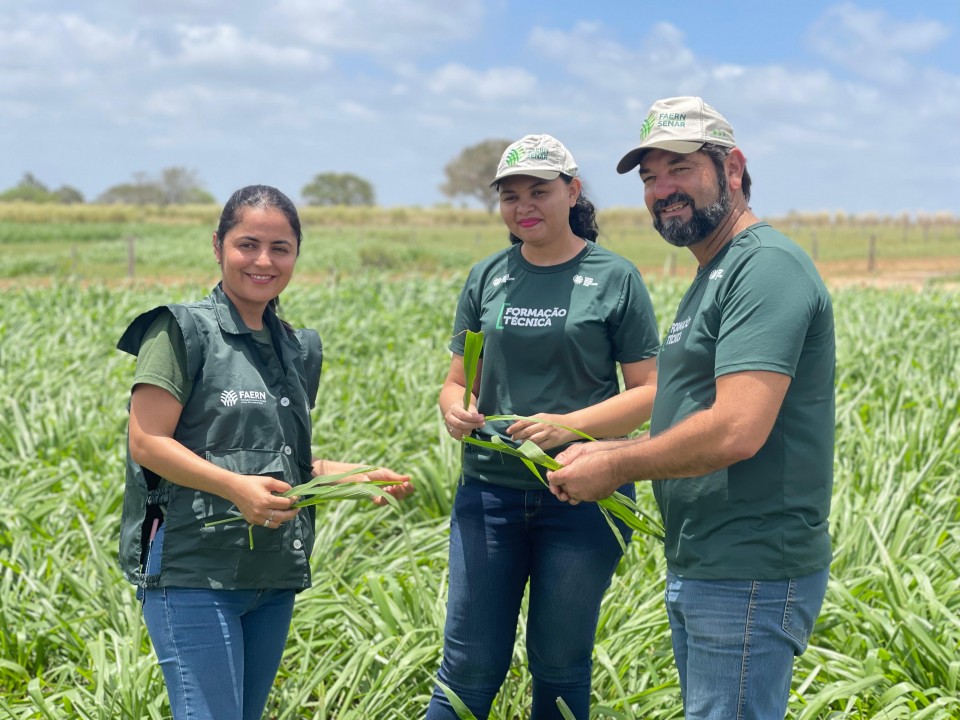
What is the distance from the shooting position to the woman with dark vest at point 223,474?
6.64 feet

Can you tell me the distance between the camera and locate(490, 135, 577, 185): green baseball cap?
2.57 metres

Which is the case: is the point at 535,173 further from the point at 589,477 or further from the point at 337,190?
the point at 337,190

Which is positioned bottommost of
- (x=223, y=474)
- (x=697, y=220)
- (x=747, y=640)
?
(x=747, y=640)

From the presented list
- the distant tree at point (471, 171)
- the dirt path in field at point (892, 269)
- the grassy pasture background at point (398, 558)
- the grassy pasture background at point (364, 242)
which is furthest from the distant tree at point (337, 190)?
the grassy pasture background at point (398, 558)

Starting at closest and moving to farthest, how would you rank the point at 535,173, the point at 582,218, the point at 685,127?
the point at 685,127 → the point at 535,173 → the point at 582,218

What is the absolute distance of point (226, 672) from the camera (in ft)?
6.73

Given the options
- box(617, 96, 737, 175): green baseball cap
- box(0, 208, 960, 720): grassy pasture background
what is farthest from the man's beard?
box(0, 208, 960, 720): grassy pasture background

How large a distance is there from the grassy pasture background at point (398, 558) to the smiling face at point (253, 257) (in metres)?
1.34

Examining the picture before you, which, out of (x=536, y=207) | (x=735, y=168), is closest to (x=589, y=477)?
(x=735, y=168)

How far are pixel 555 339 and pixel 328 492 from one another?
0.77 m

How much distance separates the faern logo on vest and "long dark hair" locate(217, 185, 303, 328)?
1.17ft

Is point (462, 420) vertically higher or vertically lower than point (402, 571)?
higher

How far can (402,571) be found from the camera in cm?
384

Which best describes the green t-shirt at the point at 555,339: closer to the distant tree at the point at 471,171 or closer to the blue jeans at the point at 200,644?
the blue jeans at the point at 200,644
